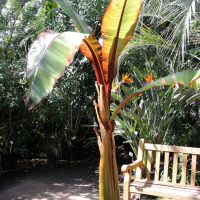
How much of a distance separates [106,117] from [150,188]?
876mm

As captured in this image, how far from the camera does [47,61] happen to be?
140 cm

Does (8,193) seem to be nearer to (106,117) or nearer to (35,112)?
(35,112)

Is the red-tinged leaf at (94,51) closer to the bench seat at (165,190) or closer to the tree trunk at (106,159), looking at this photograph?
the tree trunk at (106,159)

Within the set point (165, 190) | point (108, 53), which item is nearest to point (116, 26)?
point (108, 53)

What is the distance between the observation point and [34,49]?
149cm

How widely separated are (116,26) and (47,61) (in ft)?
2.98

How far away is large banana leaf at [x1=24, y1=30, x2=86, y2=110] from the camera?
1.31m

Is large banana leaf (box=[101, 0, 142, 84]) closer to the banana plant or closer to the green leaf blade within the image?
the banana plant

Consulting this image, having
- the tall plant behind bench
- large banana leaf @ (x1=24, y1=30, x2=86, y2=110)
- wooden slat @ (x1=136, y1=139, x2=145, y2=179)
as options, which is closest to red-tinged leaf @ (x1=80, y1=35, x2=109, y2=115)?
the tall plant behind bench

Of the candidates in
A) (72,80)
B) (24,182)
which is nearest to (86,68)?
(72,80)

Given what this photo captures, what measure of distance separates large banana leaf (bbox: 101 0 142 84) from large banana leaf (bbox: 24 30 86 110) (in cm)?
64

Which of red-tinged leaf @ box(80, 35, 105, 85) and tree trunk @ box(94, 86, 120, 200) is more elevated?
red-tinged leaf @ box(80, 35, 105, 85)

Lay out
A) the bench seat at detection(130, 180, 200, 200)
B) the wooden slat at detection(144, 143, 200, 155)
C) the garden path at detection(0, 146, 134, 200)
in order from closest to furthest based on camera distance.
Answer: the bench seat at detection(130, 180, 200, 200), the wooden slat at detection(144, 143, 200, 155), the garden path at detection(0, 146, 134, 200)

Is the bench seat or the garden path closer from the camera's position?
the bench seat
